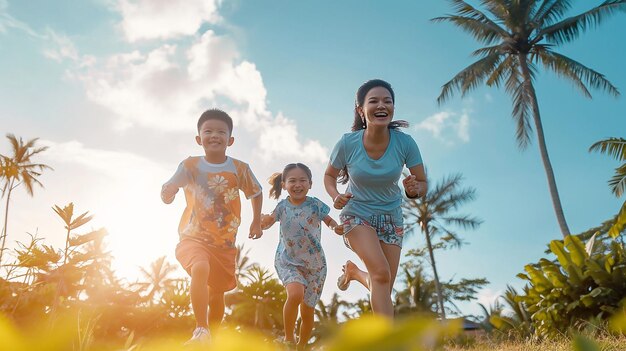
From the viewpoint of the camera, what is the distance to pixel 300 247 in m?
5.16

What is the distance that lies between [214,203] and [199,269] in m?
0.66

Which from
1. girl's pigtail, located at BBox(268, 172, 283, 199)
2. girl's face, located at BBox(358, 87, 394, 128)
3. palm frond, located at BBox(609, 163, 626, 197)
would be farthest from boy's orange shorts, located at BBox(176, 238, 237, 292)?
palm frond, located at BBox(609, 163, 626, 197)

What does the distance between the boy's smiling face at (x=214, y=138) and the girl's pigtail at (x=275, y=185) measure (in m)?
1.85

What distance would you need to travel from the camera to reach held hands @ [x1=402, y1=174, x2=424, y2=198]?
11.2 feet

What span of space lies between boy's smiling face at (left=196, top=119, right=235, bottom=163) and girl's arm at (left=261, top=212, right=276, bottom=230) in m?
0.94

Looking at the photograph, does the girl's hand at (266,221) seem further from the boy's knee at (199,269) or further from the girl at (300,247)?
the boy's knee at (199,269)

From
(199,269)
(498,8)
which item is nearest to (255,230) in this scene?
(199,269)

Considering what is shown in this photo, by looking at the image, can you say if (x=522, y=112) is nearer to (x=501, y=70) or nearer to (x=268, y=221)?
(x=501, y=70)

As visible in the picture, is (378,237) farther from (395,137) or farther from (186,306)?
(186,306)

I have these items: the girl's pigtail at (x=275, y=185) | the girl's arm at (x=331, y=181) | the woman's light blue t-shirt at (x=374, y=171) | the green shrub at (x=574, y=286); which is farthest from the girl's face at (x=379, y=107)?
the green shrub at (x=574, y=286)

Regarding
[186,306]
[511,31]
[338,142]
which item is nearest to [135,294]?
[186,306]

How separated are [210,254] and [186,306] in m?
13.3

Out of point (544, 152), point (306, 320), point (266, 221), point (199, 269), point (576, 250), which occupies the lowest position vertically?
point (306, 320)

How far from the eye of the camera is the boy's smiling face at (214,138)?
4.47m
